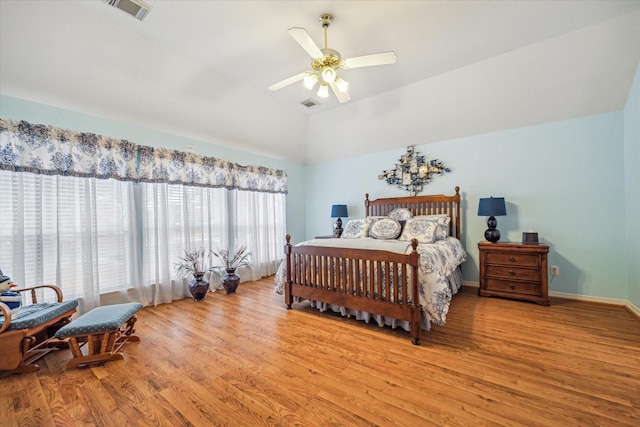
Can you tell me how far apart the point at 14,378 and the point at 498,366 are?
139 inches

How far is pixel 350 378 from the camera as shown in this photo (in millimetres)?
1775

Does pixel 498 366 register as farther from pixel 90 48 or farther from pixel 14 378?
pixel 90 48

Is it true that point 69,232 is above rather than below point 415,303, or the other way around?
above

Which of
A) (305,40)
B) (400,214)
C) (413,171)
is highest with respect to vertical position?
(305,40)

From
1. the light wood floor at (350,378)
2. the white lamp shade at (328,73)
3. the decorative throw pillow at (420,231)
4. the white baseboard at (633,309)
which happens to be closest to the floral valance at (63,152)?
the light wood floor at (350,378)

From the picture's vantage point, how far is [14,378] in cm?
186

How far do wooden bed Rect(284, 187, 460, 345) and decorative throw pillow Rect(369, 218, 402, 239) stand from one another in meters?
1.01

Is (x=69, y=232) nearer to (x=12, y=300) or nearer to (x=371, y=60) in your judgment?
(x=12, y=300)

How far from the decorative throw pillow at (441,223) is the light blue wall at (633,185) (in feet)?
6.08

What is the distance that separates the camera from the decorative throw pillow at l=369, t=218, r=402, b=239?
356 centimetres

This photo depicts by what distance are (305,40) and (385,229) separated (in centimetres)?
248

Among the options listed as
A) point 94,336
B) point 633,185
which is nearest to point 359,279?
point 94,336

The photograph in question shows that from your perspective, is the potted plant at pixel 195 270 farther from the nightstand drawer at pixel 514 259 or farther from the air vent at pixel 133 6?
the nightstand drawer at pixel 514 259

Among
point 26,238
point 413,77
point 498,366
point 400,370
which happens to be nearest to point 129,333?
point 26,238
